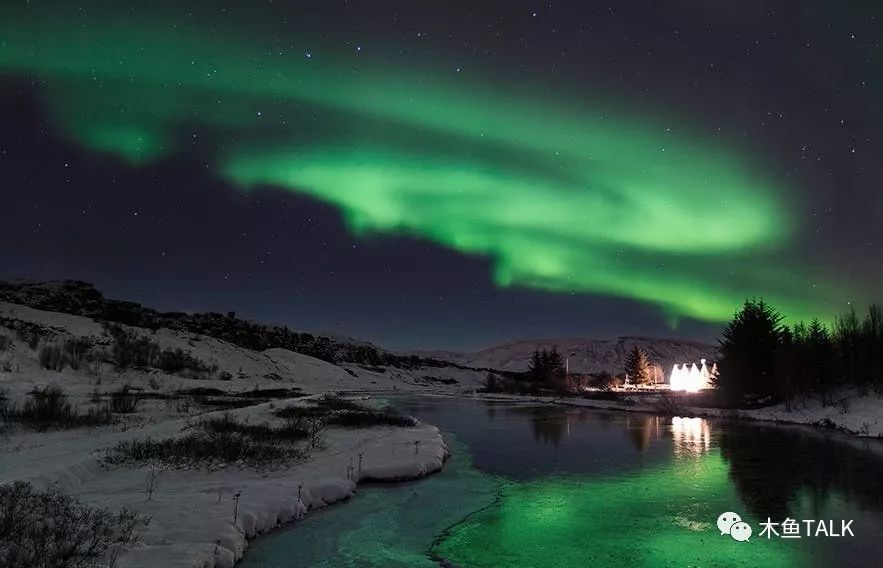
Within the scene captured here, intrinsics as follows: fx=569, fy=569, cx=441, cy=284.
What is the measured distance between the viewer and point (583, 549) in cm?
1291

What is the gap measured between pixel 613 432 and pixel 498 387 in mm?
76311

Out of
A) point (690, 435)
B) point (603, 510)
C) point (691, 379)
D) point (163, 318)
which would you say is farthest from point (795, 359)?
point (163, 318)

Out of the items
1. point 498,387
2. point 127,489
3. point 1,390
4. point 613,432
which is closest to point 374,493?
point 127,489

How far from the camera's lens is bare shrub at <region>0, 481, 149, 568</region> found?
937 cm

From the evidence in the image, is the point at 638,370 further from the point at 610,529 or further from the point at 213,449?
the point at 610,529

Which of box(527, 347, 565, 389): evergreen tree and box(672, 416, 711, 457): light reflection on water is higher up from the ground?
box(527, 347, 565, 389): evergreen tree

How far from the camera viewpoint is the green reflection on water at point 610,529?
486 inches

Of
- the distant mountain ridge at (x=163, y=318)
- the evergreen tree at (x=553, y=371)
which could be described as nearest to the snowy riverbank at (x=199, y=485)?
the distant mountain ridge at (x=163, y=318)

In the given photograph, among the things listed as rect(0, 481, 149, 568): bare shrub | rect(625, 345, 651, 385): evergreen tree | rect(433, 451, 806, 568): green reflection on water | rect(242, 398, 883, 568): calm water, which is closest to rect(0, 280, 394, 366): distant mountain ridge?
rect(625, 345, 651, 385): evergreen tree

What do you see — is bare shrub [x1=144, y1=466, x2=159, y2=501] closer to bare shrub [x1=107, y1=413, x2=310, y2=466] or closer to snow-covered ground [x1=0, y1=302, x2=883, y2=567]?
snow-covered ground [x1=0, y1=302, x2=883, y2=567]

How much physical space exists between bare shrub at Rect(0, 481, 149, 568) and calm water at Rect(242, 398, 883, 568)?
2843mm

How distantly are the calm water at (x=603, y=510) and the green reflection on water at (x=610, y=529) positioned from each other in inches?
1.8

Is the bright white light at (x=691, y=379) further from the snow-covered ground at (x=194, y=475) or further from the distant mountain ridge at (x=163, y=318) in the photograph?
the snow-covered ground at (x=194, y=475)

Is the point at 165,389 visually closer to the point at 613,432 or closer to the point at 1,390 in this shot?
A: the point at 1,390
